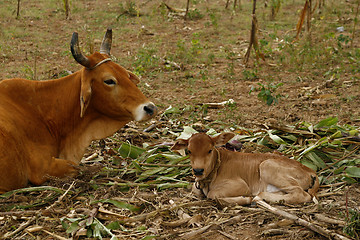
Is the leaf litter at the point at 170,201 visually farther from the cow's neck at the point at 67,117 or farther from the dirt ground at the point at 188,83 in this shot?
the cow's neck at the point at 67,117

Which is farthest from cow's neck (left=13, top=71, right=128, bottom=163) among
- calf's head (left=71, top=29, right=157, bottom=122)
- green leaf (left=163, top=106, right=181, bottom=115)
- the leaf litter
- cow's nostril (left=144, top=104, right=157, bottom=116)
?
green leaf (left=163, top=106, right=181, bottom=115)

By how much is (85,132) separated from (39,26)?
948 cm

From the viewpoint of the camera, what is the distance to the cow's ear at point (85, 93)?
4.38 metres

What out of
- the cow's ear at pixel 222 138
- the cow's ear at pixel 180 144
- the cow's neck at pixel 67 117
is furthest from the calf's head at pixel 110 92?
the cow's ear at pixel 222 138

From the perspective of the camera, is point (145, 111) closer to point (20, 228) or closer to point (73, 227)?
point (73, 227)

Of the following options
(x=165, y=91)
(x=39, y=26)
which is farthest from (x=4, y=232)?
(x=39, y=26)

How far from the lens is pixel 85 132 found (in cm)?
462

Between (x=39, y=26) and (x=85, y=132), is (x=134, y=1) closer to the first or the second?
(x=39, y=26)

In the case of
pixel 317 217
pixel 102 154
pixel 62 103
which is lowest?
pixel 102 154

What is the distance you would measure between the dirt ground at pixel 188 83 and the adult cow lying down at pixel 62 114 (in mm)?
226

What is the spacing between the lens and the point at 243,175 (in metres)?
4.16

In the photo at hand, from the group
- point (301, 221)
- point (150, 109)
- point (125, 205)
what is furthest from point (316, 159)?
point (125, 205)

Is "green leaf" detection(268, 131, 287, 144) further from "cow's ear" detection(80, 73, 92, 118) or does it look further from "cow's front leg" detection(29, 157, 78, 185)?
"cow's front leg" detection(29, 157, 78, 185)

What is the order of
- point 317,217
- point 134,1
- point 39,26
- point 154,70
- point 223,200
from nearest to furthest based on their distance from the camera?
point 317,217 → point 223,200 → point 154,70 → point 39,26 → point 134,1
